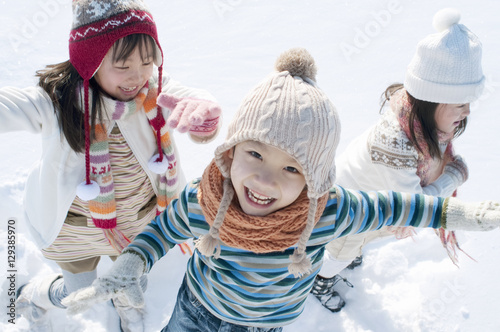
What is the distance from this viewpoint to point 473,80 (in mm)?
1602

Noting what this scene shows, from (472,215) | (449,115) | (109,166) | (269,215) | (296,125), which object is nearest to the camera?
(296,125)

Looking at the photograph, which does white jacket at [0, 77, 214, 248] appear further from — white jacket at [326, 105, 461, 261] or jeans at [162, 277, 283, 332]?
white jacket at [326, 105, 461, 261]

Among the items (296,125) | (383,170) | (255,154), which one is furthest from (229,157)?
(383,170)

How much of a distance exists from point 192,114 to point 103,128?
0.34m

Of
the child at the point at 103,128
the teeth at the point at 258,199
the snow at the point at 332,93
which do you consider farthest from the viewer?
the snow at the point at 332,93

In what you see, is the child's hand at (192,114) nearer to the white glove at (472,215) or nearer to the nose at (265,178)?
the nose at (265,178)

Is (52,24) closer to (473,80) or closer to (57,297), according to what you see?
(57,297)

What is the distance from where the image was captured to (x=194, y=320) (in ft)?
4.42

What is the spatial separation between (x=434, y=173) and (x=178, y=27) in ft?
9.50

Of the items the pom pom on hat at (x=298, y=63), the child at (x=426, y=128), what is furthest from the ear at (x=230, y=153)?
the child at (x=426, y=128)

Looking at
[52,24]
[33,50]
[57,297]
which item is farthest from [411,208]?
[52,24]

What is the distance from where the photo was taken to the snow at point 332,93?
1.97 metres

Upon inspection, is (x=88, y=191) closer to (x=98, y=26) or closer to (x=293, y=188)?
(x=98, y=26)

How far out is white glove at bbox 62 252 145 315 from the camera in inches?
40.9
